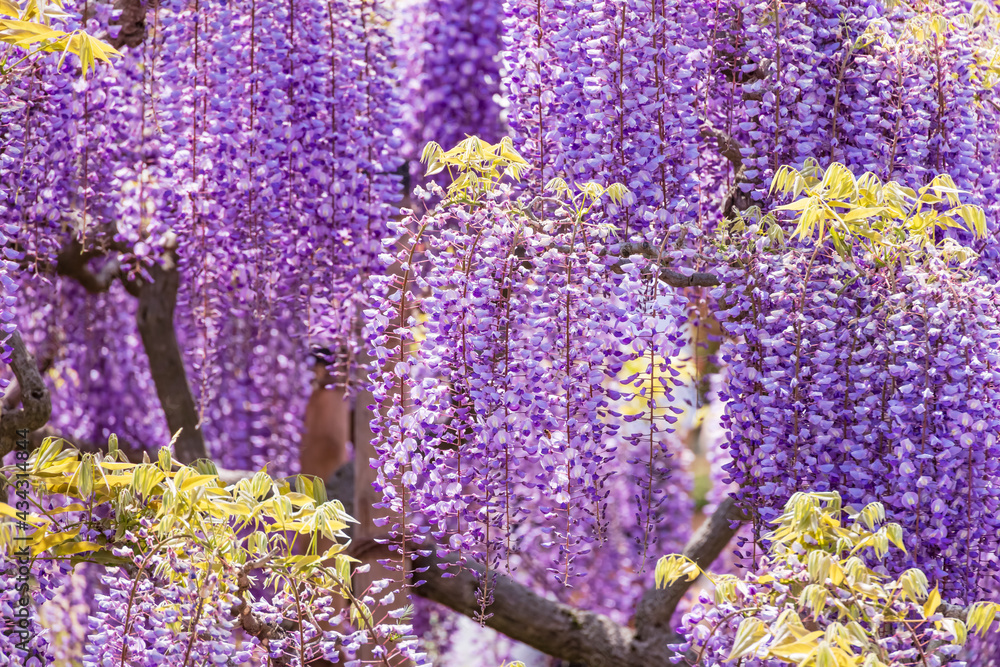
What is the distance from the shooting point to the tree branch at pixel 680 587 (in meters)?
4.34

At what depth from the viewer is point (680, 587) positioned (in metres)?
4.22

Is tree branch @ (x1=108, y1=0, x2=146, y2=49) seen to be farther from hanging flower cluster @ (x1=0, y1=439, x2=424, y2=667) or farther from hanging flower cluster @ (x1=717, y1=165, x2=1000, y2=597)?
hanging flower cluster @ (x1=717, y1=165, x2=1000, y2=597)

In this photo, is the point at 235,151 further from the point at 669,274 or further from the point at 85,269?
the point at 85,269

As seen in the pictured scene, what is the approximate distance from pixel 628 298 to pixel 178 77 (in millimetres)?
1619

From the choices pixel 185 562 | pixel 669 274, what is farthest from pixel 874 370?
pixel 185 562

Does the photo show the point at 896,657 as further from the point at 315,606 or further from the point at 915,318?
the point at 315,606

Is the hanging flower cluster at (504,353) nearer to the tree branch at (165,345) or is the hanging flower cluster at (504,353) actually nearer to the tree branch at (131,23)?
the tree branch at (131,23)

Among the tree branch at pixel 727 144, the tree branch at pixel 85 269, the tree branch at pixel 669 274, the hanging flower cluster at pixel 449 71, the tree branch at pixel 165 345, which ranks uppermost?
the hanging flower cluster at pixel 449 71

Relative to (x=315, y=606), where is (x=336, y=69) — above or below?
above

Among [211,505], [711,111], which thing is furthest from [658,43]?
[211,505]

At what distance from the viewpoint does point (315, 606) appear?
238 cm

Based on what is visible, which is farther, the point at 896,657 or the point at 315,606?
the point at 315,606

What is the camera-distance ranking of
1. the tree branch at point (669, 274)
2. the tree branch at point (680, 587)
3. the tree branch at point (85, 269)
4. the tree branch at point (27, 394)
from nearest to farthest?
1. the tree branch at point (669, 274)
2. the tree branch at point (27, 394)
3. the tree branch at point (680, 587)
4. the tree branch at point (85, 269)

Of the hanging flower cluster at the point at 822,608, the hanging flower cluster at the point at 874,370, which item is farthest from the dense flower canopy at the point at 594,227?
the hanging flower cluster at the point at 822,608
